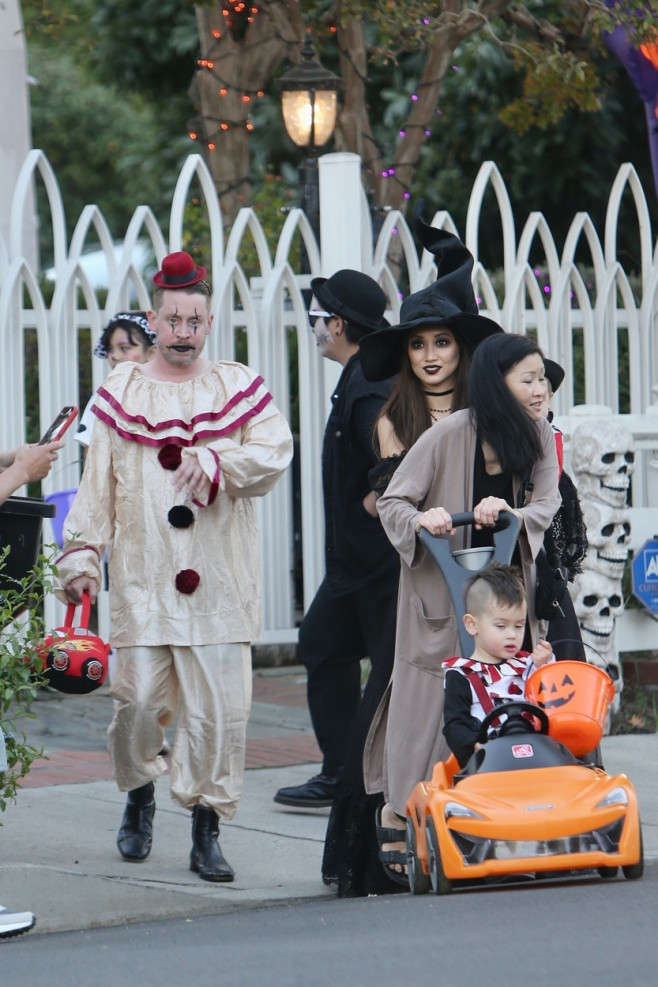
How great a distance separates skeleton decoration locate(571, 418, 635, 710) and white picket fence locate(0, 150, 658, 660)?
1.12 ft

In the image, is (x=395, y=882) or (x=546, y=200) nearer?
(x=395, y=882)

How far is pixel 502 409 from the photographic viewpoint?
514 cm

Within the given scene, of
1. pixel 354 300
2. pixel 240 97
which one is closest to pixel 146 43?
pixel 240 97

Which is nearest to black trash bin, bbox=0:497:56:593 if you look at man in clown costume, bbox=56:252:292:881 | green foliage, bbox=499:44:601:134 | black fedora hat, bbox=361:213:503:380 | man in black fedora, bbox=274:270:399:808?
man in clown costume, bbox=56:252:292:881

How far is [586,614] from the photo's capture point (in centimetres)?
787

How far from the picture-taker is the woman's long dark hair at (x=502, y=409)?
514cm

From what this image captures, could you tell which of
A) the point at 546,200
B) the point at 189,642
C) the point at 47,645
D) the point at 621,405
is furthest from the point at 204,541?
the point at 546,200

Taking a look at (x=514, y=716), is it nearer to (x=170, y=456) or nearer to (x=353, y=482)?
(x=170, y=456)

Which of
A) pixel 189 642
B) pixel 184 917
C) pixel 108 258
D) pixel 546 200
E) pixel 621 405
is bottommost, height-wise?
pixel 184 917

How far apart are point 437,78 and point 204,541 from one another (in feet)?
23.8

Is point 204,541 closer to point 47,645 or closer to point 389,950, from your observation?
point 47,645

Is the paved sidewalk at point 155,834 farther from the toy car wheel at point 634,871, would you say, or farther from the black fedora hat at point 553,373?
the black fedora hat at point 553,373

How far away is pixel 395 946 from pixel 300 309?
5.20 m

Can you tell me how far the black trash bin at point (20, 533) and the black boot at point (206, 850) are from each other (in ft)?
3.26
